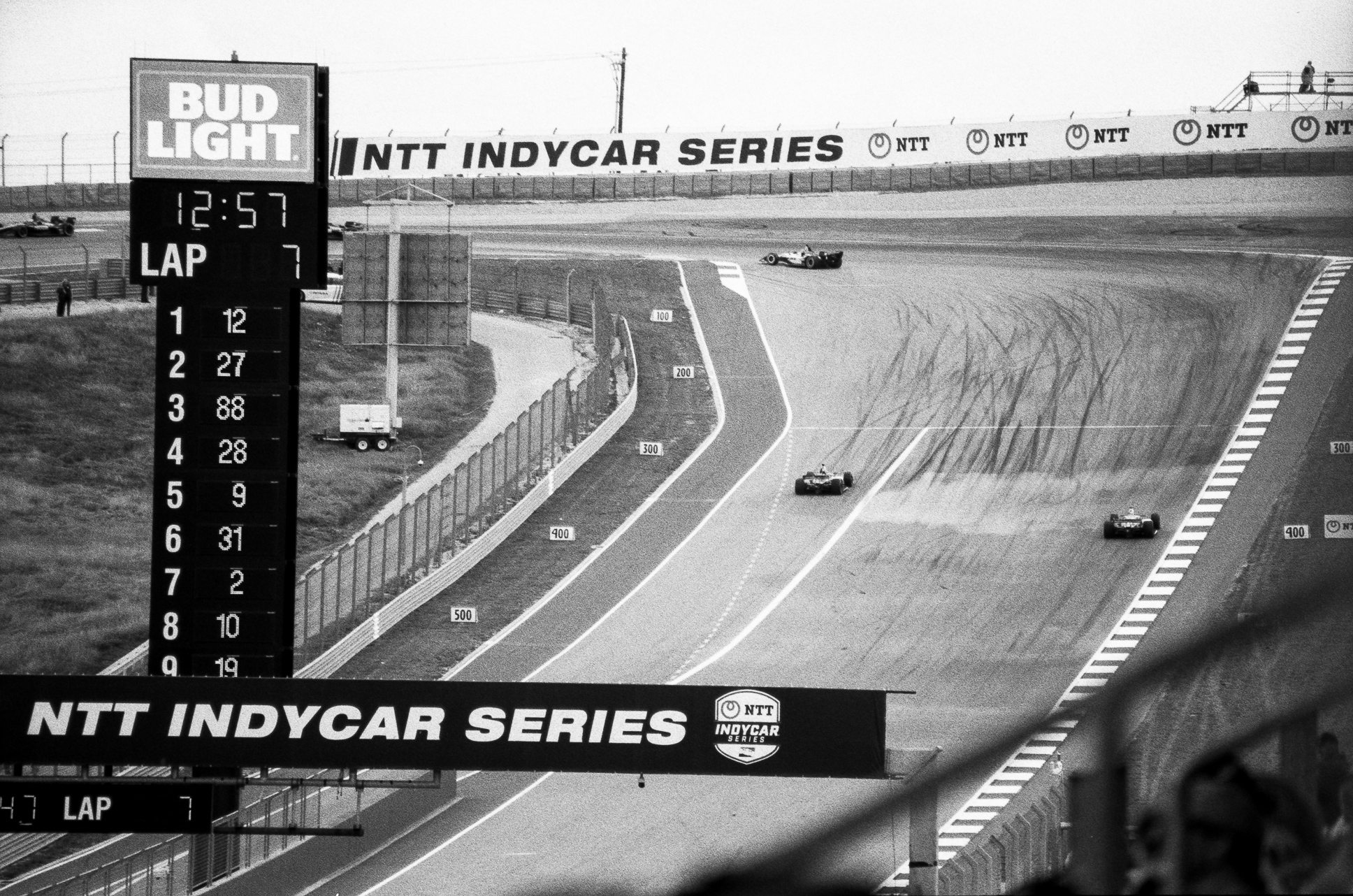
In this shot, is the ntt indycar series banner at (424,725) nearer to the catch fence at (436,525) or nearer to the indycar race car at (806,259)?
the catch fence at (436,525)

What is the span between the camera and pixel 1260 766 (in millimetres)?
20859

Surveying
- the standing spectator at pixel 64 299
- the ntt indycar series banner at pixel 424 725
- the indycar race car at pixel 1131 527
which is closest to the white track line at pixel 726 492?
the indycar race car at pixel 1131 527

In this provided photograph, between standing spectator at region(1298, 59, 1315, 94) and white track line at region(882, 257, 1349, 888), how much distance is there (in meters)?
7.82

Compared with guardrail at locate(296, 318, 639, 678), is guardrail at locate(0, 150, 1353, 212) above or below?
above

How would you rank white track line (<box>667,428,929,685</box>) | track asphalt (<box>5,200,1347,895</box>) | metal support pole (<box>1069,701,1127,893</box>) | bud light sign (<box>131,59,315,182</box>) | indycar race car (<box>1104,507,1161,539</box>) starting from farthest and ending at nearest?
indycar race car (<box>1104,507,1161,539</box>) → white track line (<box>667,428,929,685</box>) → track asphalt (<box>5,200,1347,895</box>) → bud light sign (<box>131,59,315,182</box>) → metal support pole (<box>1069,701,1127,893</box>)

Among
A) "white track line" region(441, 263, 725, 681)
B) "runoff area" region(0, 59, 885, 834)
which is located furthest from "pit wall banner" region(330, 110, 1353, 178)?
"runoff area" region(0, 59, 885, 834)

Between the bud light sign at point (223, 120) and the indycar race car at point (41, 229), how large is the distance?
39.4 m

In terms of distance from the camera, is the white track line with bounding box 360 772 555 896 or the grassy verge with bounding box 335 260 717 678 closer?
the white track line with bounding box 360 772 555 896

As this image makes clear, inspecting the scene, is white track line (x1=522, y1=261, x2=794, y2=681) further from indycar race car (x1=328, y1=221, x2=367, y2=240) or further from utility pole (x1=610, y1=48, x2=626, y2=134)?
indycar race car (x1=328, y1=221, x2=367, y2=240)

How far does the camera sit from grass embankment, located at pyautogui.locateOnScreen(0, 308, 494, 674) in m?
31.4

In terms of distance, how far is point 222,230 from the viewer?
774 inches

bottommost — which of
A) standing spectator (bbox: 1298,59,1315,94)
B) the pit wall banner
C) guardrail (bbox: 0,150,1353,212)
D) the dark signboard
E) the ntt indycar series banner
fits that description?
the dark signboard

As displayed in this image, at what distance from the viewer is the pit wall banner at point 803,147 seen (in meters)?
60.7

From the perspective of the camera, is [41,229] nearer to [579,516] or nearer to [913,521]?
[579,516]
